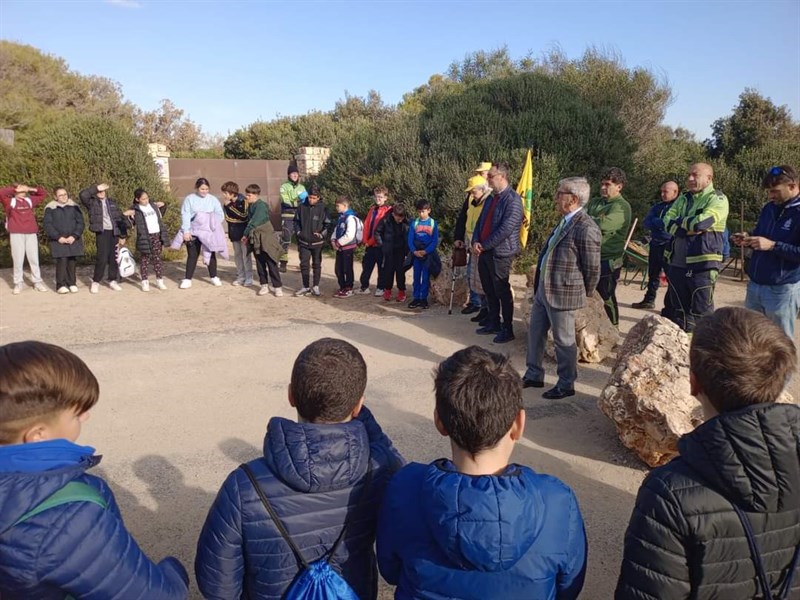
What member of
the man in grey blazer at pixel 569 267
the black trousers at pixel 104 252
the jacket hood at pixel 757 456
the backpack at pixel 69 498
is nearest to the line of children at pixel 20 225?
the black trousers at pixel 104 252

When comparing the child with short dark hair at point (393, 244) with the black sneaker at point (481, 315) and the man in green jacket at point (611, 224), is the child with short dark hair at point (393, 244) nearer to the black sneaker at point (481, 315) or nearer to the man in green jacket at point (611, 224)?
the black sneaker at point (481, 315)

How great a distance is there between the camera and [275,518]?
1795 mm

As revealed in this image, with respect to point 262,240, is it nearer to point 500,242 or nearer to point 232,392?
point 500,242

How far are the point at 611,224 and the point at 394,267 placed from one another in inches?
144

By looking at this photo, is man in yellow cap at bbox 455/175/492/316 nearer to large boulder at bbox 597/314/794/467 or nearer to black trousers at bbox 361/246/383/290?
black trousers at bbox 361/246/383/290

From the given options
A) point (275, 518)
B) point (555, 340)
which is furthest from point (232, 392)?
point (275, 518)

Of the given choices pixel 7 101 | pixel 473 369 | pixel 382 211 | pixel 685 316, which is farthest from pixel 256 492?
pixel 7 101

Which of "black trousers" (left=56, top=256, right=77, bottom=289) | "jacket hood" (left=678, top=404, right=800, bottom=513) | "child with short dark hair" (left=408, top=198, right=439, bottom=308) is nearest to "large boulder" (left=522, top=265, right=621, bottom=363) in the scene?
"child with short dark hair" (left=408, top=198, right=439, bottom=308)

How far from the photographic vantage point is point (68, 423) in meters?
1.61

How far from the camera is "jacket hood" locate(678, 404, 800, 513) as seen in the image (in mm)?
1584

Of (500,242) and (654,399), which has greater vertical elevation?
(500,242)

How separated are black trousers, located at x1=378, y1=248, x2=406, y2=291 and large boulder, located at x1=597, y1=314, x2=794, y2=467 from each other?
543 cm

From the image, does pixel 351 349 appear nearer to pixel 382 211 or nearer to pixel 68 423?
pixel 68 423

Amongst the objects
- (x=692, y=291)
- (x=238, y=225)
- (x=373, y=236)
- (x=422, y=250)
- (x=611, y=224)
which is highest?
(x=611, y=224)
